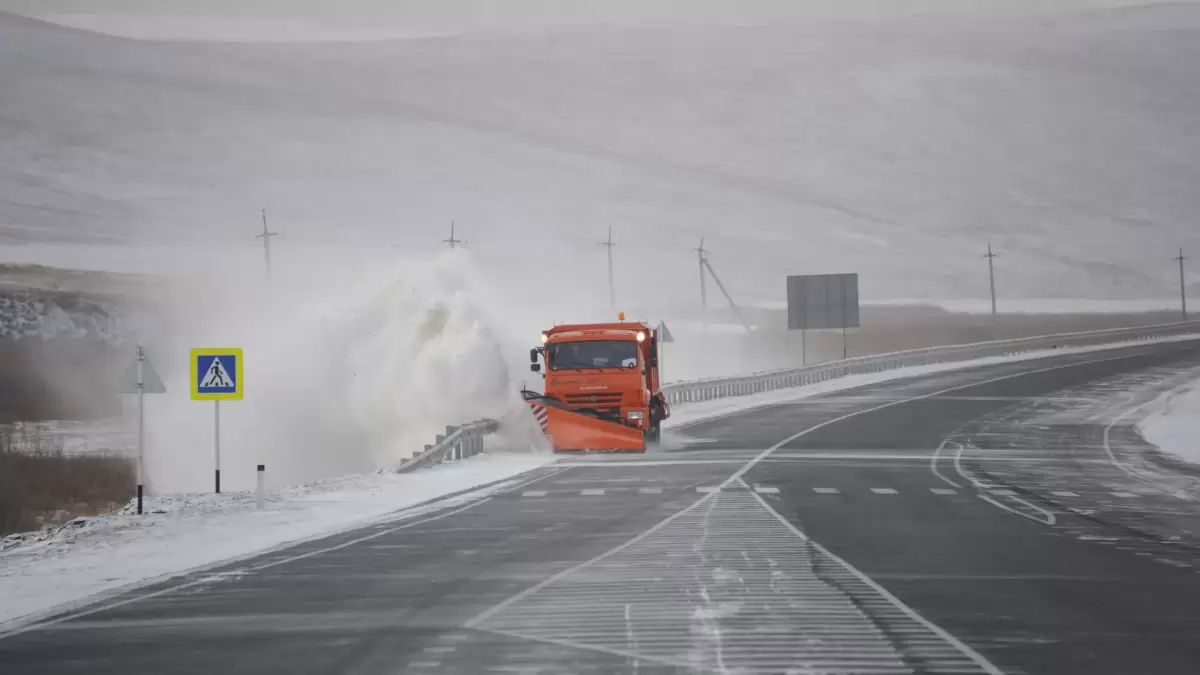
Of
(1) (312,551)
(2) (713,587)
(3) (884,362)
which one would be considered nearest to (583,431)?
(1) (312,551)

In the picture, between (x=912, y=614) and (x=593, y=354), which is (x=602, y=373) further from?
(x=912, y=614)

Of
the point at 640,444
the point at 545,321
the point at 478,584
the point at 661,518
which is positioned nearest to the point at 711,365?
the point at 545,321

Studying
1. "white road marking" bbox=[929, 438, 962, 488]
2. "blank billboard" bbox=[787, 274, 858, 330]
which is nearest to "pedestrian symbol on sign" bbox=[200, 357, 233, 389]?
"white road marking" bbox=[929, 438, 962, 488]

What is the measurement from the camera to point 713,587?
14055mm

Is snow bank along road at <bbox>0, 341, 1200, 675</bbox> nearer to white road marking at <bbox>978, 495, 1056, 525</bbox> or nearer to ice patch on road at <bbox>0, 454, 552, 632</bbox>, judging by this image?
white road marking at <bbox>978, 495, 1056, 525</bbox>

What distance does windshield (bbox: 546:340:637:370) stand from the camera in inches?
1340

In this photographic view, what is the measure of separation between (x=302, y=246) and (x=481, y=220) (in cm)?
2625

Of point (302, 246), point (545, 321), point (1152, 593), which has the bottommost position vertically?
point (1152, 593)

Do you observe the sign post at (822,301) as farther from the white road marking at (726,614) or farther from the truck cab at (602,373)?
the white road marking at (726,614)

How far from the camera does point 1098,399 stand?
53688 mm

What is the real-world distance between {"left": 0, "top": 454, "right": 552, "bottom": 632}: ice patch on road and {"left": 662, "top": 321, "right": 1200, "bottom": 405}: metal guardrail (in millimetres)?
24759

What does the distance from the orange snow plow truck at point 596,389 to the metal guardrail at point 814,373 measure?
5.77ft

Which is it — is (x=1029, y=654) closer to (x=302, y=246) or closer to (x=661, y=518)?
(x=661, y=518)

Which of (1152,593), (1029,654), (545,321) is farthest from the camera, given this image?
(545,321)
